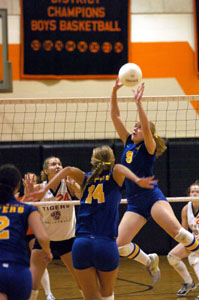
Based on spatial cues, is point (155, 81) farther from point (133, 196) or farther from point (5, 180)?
point (5, 180)

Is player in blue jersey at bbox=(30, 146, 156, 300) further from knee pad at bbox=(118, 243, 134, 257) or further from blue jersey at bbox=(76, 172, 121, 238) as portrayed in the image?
knee pad at bbox=(118, 243, 134, 257)

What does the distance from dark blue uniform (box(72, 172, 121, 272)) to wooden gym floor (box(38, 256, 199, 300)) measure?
250 cm

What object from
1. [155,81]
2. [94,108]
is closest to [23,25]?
[94,108]

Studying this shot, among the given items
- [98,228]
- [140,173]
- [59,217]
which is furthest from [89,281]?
[59,217]

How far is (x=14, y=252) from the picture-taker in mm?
4113

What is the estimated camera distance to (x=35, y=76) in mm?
11250

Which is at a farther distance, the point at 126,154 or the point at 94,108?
the point at 94,108

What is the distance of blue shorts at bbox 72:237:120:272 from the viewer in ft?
15.1

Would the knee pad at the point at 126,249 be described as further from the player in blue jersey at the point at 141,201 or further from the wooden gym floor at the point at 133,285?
the wooden gym floor at the point at 133,285

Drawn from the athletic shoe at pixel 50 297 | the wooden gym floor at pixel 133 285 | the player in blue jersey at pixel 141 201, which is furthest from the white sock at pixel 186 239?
the athletic shoe at pixel 50 297

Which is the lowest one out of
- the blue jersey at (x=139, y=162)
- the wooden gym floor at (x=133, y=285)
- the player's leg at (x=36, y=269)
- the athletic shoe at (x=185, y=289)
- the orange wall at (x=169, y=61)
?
the wooden gym floor at (x=133, y=285)

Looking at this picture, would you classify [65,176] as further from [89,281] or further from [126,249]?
[126,249]

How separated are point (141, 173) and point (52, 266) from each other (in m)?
4.62

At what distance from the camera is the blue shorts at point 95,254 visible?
461 centimetres
